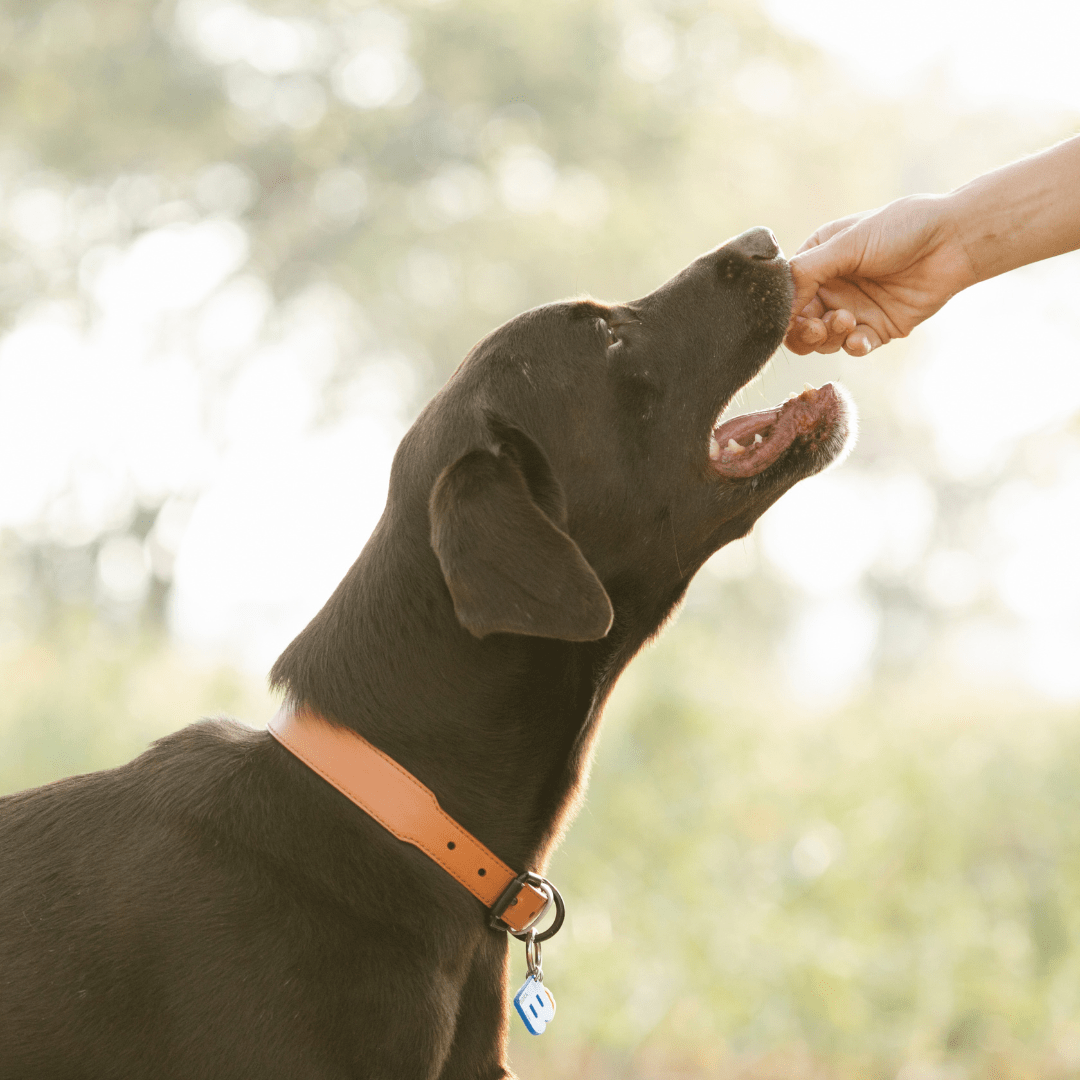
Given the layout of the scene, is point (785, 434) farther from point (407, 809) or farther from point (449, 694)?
point (407, 809)

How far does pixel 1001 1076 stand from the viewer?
4.86m

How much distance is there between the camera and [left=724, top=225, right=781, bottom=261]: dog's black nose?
3.13 metres

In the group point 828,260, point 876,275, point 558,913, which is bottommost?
point 558,913

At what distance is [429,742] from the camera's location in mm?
2576

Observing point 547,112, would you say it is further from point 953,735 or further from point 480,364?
point 480,364

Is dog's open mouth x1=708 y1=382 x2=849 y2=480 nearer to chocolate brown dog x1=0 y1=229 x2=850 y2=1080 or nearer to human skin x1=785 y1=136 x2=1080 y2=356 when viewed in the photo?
chocolate brown dog x1=0 y1=229 x2=850 y2=1080

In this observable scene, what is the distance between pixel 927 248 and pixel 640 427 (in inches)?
43.6

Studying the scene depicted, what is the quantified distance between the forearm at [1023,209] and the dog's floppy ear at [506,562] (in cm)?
163

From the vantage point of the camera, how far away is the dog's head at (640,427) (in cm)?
279

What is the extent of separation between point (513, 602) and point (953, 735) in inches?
222

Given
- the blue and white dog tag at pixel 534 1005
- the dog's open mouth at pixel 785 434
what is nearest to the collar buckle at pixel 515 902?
the blue and white dog tag at pixel 534 1005

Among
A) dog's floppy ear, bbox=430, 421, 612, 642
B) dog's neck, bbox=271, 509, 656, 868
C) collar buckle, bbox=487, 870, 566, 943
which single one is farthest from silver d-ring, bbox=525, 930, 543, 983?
dog's floppy ear, bbox=430, 421, 612, 642

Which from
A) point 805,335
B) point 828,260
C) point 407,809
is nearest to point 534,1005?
point 407,809

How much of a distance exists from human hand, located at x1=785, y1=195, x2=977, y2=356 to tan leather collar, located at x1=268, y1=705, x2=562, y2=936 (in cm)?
161
